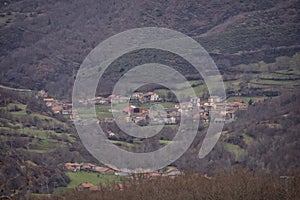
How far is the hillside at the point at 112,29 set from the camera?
48469mm

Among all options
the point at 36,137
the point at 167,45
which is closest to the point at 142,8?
the point at 167,45

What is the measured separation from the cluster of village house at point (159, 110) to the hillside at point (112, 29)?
603cm

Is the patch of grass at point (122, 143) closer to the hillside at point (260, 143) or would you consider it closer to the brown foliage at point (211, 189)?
the hillside at point (260, 143)

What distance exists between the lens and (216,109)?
35.0 m

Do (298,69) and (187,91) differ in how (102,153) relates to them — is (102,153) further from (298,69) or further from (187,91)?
(298,69)

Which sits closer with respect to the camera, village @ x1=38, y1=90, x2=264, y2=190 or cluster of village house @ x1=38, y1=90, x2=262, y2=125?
village @ x1=38, y1=90, x2=264, y2=190

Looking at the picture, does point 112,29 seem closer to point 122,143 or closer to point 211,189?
point 122,143

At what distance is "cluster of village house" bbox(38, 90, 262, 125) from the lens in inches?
1299

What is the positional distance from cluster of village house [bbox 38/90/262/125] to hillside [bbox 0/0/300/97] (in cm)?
603

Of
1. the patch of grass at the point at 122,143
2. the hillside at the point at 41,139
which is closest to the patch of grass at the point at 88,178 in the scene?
A: the hillside at the point at 41,139

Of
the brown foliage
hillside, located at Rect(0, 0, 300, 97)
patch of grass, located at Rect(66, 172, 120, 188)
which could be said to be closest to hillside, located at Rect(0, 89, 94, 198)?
patch of grass, located at Rect(66, 172, 120, 188)

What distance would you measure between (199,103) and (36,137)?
10.5 metres

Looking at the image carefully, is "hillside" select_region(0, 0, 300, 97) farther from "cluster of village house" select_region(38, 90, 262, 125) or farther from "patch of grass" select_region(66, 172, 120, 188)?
"patch of grass" select_region(66, 172, 120, 188)

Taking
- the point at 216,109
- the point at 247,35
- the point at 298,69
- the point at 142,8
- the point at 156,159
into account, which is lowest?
the point at 156,159
